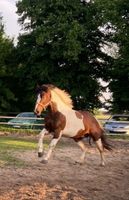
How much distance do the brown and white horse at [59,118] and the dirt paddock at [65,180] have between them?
2.18 feet

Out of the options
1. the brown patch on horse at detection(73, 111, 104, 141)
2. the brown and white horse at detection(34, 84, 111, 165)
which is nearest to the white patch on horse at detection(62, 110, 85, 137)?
the brown and white horse at detection(34, 84, 111, 165)

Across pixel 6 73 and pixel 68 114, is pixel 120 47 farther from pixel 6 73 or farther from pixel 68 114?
pixel 68 114

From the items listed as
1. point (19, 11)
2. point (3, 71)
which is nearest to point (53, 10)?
point (19, 11)

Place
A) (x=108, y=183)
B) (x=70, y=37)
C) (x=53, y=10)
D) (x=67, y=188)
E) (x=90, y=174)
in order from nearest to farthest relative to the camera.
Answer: (x=67, y=188)
(x=108, y=183)
(x=90, y=174)
(x=70, y=37)
(x=53, y=10)

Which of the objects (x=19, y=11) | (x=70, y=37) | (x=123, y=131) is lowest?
(x=123, y=131)

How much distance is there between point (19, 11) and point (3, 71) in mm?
5503

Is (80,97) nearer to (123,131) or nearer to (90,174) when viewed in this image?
(123,131)

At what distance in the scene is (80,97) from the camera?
148 feet

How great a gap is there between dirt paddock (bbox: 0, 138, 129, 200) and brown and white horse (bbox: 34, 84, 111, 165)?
665 millimetres

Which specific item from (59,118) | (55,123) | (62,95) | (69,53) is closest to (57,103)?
(62,95)

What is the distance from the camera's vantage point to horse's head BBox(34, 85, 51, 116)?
13516 mm

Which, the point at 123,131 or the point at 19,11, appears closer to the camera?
the point at 123,131

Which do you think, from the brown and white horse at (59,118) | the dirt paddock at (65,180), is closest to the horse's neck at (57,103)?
the brown and white horse at (59,118)

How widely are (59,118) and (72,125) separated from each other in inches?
22.1
